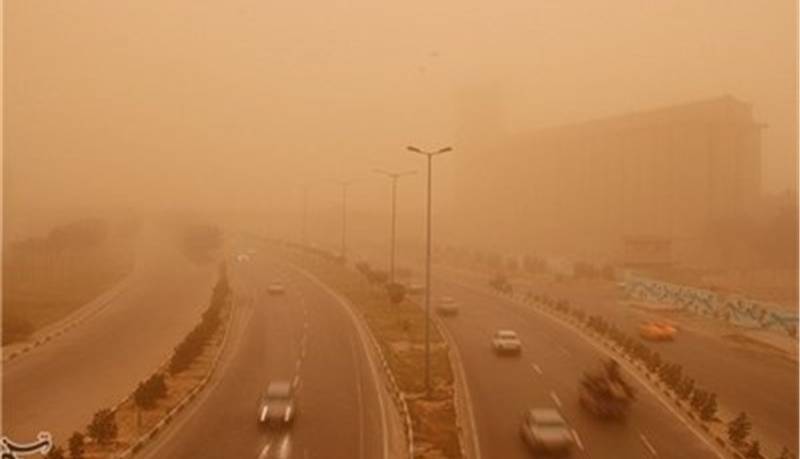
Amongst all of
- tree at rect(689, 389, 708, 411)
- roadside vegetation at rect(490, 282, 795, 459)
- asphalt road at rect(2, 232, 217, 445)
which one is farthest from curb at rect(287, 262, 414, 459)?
tree at rect(689, 389, 708, 411)

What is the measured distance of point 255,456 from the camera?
30328mm

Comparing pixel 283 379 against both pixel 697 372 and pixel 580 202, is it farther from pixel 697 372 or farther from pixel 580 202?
pixel 580 202

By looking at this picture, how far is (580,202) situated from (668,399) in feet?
462

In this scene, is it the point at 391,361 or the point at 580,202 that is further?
the point at 580,202

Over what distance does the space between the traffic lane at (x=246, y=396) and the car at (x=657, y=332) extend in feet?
79.3

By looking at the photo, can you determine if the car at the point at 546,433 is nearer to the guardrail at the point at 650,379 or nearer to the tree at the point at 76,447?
the guardrail at the point at 650,379

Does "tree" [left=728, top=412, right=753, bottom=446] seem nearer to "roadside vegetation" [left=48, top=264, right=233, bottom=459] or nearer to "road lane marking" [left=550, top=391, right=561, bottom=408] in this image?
"road lane marking" [left=550, top=391, right=561, bottom=408]

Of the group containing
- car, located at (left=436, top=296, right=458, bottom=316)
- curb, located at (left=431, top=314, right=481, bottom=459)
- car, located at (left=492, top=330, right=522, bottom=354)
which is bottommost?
curb, located at (left=431, top=314, right=481, bottom=459)

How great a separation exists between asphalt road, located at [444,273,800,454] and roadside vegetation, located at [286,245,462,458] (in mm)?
13731

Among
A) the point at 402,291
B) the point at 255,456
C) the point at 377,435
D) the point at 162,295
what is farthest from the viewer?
the point at 162,295

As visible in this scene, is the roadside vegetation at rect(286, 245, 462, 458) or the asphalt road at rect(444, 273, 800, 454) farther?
the asphalt road at rect(444, 273, 800, 454)

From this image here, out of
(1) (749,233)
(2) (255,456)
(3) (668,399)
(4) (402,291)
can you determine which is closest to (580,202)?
(1) (749,233)

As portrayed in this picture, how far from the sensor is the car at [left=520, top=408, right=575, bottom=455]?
30312 mm

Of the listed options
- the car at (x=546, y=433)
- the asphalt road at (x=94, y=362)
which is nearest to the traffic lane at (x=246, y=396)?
the asphalt road at (x=94, y=362)
